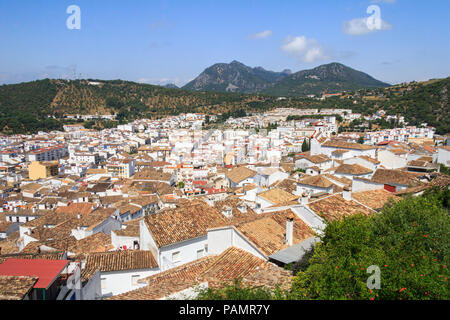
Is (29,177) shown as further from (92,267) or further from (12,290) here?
(12,290)

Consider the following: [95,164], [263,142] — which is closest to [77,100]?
[95,164]

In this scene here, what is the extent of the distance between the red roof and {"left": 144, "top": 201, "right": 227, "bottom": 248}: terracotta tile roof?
4.30 m

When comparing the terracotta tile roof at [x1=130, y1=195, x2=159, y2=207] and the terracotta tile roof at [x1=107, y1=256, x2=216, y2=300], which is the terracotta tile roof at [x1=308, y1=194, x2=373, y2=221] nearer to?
the terracotta tile roof at [x1=107, y1=256, x2=216, y2=300]

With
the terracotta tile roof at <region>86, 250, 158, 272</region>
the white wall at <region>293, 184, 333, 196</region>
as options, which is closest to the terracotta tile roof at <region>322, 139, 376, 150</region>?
the white wall at <region>293, 184, 333, 196</region>

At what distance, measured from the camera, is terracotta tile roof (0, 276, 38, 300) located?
17.6 feet

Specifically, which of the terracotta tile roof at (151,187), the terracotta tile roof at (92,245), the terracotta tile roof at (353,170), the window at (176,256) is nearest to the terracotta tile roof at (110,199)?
the terracotta tile roof at (151,187)

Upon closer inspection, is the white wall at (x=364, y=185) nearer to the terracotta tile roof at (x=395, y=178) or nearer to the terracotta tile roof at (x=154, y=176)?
the terracotta tile roof at (x=395, y=178)

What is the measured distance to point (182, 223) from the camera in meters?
12.2

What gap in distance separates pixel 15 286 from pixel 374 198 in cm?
1379

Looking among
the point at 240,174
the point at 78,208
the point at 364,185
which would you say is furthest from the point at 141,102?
the point at 364,185

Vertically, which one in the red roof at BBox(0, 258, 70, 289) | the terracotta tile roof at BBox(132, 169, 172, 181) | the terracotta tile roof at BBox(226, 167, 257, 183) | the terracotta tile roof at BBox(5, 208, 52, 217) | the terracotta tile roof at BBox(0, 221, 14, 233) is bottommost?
the terracotta tile roof at BBox(0, 221, 14, 233)

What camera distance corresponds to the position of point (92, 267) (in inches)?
397

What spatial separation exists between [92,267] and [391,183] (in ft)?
→ 51.7

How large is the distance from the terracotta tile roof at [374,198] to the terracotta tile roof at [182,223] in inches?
242
